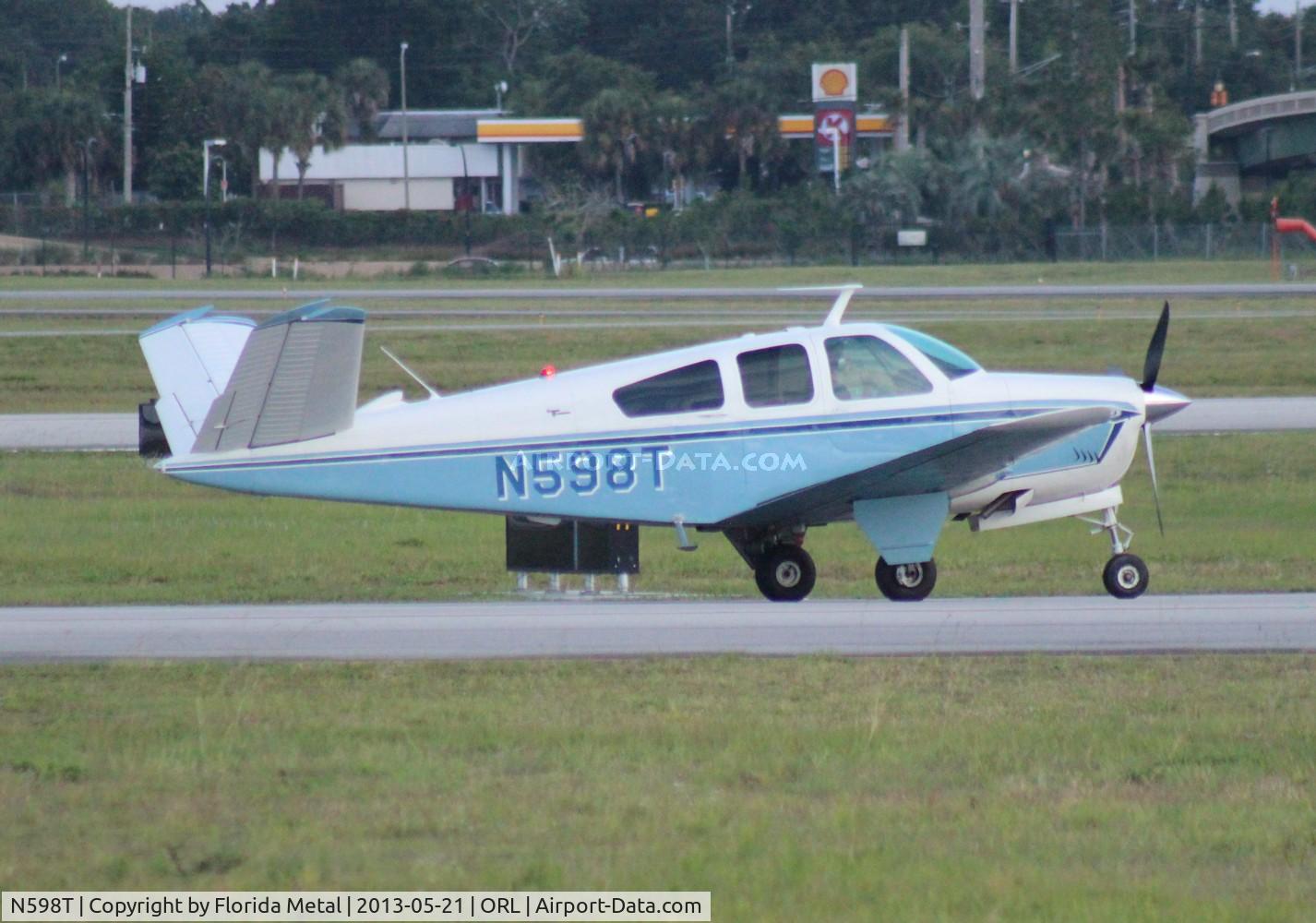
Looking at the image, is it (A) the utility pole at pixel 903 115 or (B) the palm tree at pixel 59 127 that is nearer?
(A) the utility pole at pixel 903 115

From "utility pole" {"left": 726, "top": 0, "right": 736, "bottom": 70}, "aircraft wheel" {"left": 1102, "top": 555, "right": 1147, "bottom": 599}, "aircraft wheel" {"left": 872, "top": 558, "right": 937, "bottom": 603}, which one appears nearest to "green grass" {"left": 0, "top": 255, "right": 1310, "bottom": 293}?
"aircraft wheel" {"left": 1102, "top": 555, "right": 1147, "bottom": 599}

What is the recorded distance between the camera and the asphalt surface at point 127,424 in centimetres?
2397

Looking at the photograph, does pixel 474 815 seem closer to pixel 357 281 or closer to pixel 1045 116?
pixel 357 281

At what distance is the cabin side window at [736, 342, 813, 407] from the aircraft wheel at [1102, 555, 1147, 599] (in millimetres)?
2927

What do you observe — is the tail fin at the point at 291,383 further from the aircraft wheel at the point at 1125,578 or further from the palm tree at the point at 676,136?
the palm tree at the point at 676,136

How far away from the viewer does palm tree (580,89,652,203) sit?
286ft

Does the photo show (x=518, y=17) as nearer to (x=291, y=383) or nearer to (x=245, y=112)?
(x=245, y=112)

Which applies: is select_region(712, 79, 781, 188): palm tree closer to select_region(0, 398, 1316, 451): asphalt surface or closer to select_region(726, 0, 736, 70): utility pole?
→ select_region(726, 0, 736, 70): utility pole

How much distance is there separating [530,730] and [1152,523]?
11073 mm

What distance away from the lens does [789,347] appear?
11.9m

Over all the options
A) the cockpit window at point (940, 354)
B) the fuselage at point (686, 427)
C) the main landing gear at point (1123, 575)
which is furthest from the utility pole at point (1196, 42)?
the fuselage at point (686, 427)

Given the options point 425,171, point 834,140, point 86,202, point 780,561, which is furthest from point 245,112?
point 780,561

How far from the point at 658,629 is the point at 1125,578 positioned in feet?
12.4
